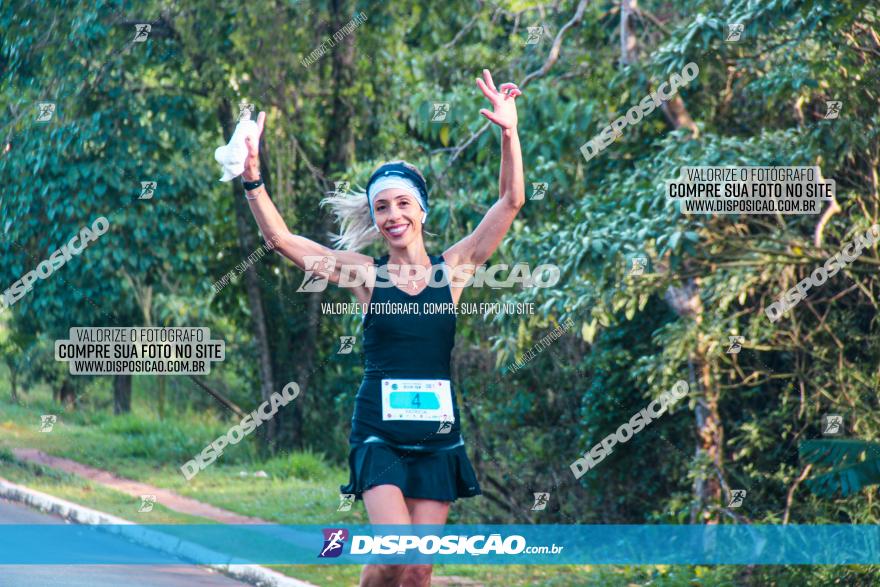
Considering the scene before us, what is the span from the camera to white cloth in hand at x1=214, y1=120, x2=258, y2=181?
4.85 metres

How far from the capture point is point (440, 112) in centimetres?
1087

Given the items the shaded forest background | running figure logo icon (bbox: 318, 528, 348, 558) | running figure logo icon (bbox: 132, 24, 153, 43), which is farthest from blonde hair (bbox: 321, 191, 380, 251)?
running figure logo icon (bbox: 132, 24, 153, 43)

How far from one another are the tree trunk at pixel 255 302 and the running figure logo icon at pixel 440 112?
14.4 ft

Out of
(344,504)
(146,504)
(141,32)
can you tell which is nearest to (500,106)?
(344,504)

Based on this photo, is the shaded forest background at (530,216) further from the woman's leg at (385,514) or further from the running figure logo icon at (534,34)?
the woman's leg at (385,514)

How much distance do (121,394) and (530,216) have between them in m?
9.87

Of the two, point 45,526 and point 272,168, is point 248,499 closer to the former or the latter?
point 45,526

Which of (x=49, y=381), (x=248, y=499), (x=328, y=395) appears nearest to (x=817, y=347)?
(x=248, y=499)

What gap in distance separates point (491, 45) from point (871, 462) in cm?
847

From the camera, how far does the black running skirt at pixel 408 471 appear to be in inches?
200

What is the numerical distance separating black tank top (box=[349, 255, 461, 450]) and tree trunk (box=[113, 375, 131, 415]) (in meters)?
13.9

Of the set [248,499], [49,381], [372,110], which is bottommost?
[248,499]

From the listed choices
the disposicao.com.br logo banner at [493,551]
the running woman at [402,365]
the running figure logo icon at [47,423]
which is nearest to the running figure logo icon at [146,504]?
the disposicao.com.br logo banner at [493,551]

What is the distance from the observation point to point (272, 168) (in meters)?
14.5
